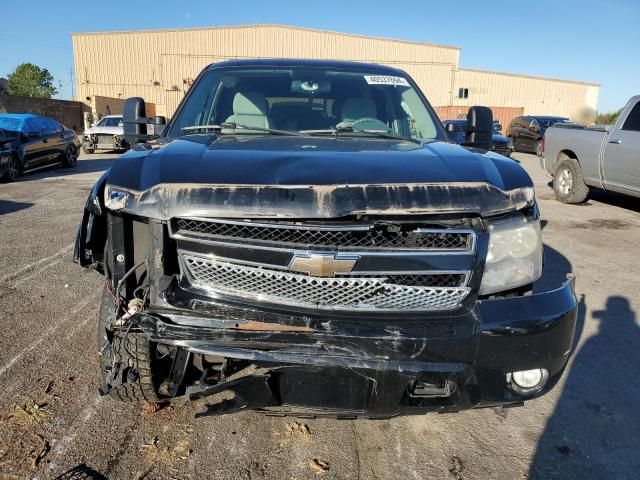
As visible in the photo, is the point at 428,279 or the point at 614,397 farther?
the point at 614,397

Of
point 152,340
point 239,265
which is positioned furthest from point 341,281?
point 152,340

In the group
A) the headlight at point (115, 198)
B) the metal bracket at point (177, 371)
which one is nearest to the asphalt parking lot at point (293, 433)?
the metal bracket at point (177, 371)

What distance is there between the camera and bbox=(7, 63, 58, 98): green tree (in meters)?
62.9

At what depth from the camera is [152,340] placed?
74.2 inches

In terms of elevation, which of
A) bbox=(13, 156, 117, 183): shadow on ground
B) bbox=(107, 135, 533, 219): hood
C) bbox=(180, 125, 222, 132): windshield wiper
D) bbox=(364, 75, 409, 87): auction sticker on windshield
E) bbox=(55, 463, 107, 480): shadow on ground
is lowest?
bbox=(55, 463, 107, 480): shadow on ground

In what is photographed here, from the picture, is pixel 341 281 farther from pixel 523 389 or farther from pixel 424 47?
pixel 424 47

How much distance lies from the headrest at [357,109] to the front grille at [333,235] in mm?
1575

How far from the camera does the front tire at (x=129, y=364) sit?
2.02 meters

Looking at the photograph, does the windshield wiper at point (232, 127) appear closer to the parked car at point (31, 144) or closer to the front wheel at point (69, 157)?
the parked car at point (31, 144)

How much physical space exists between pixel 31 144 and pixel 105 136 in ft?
22.7

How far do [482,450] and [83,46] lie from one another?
139ft

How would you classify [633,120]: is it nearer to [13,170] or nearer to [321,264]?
[321,264]

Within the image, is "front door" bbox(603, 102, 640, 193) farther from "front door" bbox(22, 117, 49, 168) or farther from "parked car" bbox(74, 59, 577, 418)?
"front door" bbox(22, 117, 49, 168)

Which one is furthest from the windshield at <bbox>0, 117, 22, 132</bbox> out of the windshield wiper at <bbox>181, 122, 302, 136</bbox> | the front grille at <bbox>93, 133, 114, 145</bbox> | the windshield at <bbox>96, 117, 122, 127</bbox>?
the windshield wiper at <bbox>181, 122, 302, 136</bbox>
